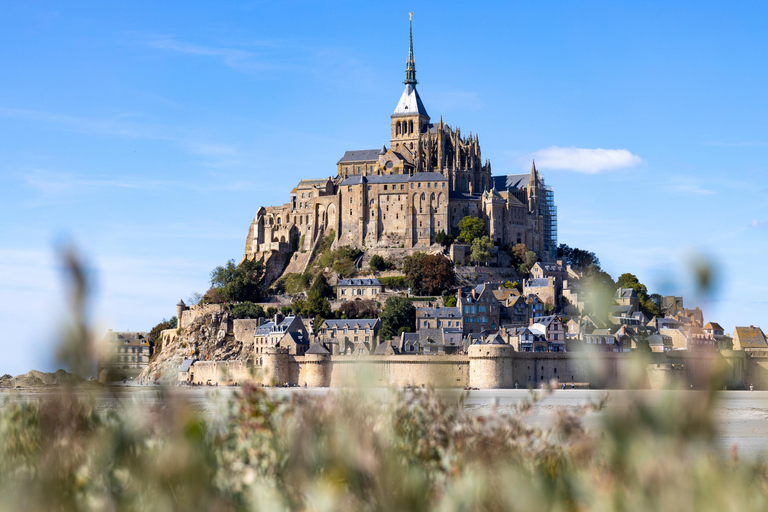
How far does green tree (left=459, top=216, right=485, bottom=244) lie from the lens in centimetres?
8312

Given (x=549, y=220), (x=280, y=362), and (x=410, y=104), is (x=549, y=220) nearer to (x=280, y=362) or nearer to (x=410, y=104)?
(x=410, y=104)

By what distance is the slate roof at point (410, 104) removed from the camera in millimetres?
95438

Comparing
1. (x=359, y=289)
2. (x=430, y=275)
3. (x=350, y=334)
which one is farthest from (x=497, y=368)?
(x=359, y=289)

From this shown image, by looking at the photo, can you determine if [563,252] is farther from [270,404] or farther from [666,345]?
[270,404]

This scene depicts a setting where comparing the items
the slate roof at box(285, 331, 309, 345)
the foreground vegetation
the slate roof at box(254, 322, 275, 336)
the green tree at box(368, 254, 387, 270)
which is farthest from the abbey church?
the foreground vegetation

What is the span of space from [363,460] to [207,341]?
73.4 m

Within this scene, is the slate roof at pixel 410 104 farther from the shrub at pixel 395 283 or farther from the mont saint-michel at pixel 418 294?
the shrub at pixel 395 283

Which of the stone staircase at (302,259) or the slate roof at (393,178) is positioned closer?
the slate roof at (393,178)

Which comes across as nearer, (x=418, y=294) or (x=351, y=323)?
(x=351, y=323)

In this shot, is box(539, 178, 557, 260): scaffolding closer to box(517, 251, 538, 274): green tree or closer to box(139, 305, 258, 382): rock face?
box(517, 251, 538, 274): green tree

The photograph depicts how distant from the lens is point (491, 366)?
6303 centimetres

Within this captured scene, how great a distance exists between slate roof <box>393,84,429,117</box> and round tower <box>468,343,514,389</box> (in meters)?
37.0

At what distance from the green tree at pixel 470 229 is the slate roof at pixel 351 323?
47.1 feet

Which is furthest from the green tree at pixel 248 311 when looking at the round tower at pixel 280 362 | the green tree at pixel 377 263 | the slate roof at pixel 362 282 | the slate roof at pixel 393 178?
the slate roof at pixel 393 178
